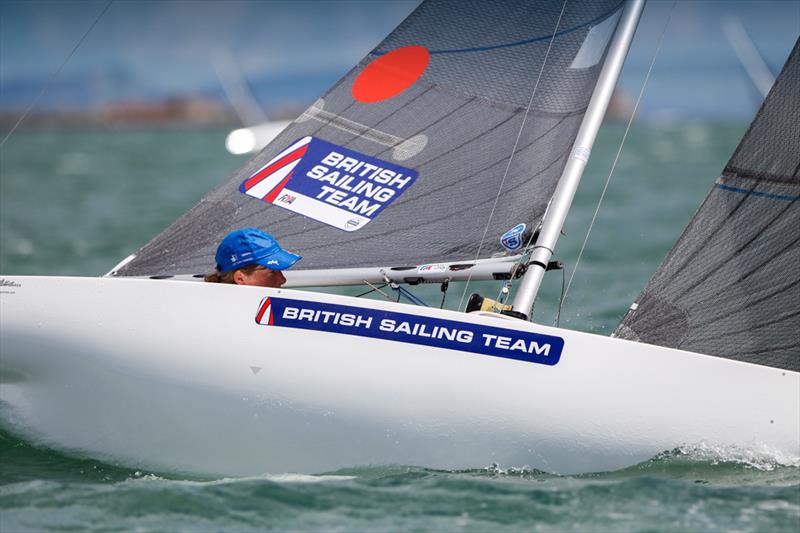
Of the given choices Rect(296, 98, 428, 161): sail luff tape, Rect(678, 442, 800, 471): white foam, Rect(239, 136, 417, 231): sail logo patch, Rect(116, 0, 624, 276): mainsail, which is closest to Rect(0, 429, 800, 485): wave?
Rect(678, 442, 800, 471): white foam

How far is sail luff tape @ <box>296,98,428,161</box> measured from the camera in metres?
4.17

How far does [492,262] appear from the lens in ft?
12.7

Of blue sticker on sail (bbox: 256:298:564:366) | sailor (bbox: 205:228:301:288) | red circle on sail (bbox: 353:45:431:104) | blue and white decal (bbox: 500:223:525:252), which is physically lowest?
blue sticker on sail (bbox: 256:298:564:366)

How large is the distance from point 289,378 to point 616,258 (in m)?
5.07

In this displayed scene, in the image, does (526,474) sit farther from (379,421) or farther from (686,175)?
(686,175)

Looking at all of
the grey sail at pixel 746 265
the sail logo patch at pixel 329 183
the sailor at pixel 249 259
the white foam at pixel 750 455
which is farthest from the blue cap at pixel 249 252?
the white foam at pixel 750 455

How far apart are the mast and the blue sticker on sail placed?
0.33 meters

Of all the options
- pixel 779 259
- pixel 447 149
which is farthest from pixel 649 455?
pixel 447 149

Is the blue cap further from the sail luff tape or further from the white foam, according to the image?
the white foam

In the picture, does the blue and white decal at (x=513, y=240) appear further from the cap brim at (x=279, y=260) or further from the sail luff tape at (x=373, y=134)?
the cap brim at (x=279, y=260)

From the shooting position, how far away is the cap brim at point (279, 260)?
12.3 ft

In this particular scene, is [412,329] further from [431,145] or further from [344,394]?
[431,145]

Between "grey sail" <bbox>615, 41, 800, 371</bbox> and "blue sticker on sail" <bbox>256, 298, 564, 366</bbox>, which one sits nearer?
"blue sticker on sail" <bbox>256, 298, 564, 366</bbox>

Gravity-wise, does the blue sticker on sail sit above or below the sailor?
below
